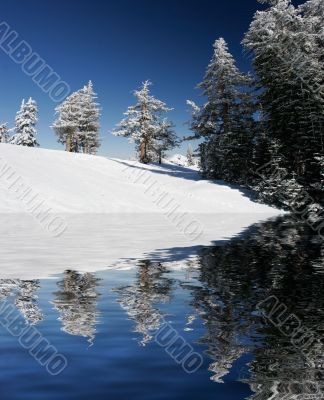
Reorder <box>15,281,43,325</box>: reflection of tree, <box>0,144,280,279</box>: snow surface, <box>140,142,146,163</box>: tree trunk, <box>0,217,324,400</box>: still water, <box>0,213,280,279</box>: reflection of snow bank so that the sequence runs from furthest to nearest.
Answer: <box>140,142,146,163</box>: tree trunk < <box>0,144,280,279</box>: snow surface < <box>0,213,280,279</box>: reflection of snow bank < <box>15,281,43,325</box>: reflection of tree < <box>0,217,324,400</box>: still water

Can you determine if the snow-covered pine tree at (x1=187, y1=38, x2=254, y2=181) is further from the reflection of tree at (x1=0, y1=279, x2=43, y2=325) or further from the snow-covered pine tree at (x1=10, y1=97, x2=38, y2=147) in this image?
the snow-covered pine tree at (x1=10, y1=97, x2=38, y2=147)

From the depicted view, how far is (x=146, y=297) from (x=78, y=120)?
6362 cm

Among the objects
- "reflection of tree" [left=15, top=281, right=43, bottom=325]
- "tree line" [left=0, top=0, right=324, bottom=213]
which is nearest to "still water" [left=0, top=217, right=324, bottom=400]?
"reflection of tree" [left=15, top=281, right=43, bottom=325]

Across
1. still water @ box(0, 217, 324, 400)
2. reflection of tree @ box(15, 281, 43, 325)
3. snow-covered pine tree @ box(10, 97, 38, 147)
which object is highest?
snow-covered pine tree @ box(10, 97, 38, 147)

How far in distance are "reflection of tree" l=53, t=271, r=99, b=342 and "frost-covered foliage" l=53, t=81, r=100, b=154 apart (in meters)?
59.8

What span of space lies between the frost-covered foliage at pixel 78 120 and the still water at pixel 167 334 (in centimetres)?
6045

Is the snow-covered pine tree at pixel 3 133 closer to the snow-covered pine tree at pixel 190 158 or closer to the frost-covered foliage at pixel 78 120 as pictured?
the frost-covered foliage at pixel 78 120

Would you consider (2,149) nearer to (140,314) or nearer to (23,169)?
(23,169)

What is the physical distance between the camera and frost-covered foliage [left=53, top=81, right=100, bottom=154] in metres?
68.2

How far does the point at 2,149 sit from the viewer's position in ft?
142

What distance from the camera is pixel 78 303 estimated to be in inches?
269

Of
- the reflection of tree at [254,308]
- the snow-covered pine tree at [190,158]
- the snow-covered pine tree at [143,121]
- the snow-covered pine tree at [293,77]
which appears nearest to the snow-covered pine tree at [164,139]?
the snow-covered pine tree at [143,121]

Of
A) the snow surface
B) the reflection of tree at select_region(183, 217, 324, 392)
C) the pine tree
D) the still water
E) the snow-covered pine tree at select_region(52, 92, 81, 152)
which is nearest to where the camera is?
the still water

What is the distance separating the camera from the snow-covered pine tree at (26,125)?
3078 inches
